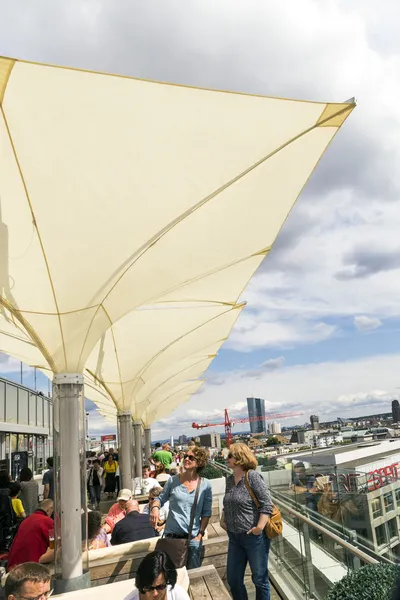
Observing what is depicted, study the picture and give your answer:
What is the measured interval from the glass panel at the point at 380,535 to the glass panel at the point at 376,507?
528 mm

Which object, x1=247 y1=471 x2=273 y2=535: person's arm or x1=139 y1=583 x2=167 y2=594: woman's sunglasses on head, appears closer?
x1=139 y1=583 x2=167 y2=594: woman's sunglasses on head

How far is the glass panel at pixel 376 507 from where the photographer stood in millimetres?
5000

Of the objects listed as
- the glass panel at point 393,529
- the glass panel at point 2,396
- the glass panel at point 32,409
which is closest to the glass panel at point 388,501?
the glass panel at point 393,529

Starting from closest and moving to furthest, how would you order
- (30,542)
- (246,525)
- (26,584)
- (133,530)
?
(26,584)
(246,525)
(30,542)
(133,530)

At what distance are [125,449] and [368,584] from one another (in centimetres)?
→ 1052

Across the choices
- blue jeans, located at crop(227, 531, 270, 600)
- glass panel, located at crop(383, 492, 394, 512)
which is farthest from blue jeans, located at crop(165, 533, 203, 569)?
glass panel, located at crop(383, 492, 394, 512)

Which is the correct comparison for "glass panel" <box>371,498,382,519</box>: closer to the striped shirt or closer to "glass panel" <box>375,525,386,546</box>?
"glass panel" <box>375,525,386,546</box>

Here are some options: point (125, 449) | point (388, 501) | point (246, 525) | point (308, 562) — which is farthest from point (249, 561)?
point (125, 449)

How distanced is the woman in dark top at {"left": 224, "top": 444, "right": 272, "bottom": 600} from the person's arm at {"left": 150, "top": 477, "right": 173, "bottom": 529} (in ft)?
2.23

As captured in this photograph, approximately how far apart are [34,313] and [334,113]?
422 cm

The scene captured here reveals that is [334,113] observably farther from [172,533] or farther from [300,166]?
[172,533]

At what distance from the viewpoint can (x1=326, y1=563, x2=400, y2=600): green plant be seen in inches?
111

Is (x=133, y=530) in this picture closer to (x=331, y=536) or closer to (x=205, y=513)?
(x=205, y=513)

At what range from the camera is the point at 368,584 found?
2.88 m
